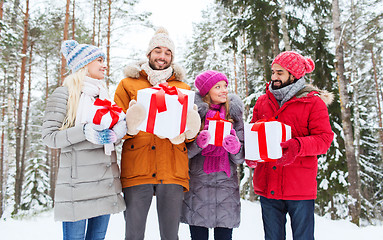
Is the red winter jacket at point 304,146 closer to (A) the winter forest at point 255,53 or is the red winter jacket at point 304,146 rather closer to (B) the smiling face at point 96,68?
(B) the smiling face at point 96,68

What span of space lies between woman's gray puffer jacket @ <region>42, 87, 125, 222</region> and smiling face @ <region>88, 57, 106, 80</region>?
1.26 feet

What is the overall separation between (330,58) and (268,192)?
8307 millimetres

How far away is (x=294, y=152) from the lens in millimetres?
2375

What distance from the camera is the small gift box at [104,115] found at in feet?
7.07

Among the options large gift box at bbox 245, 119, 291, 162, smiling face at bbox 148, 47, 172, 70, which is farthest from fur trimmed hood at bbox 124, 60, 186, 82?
large gift box at bbox 245, 119, 291, 162

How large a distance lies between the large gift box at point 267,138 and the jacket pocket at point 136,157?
954mm

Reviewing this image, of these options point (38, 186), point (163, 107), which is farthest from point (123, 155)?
point (38, 186)

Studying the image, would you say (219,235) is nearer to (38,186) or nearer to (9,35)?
(9,35)

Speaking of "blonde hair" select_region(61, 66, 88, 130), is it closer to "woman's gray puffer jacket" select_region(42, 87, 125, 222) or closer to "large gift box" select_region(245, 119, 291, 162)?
"woman's gray puffer jacket" select_region(42, 87, 125, 222)

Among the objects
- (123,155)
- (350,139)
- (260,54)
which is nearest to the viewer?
(123,155)

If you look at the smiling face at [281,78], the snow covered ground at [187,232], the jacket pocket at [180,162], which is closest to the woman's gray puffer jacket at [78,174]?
the jacket pocket at [180,162]

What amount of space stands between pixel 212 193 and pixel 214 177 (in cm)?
16

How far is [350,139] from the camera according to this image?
746cm

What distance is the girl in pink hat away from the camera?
2.75 m
